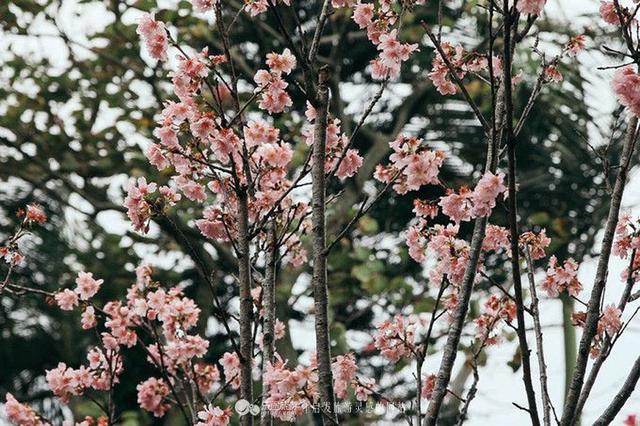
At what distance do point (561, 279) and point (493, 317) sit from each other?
0.19 metres

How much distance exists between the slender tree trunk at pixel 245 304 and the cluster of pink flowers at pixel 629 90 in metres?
0.83

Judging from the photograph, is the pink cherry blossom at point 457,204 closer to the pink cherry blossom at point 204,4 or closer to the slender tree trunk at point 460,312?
the slender tree trunk at point 460,312

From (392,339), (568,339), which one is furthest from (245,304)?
(568,339)

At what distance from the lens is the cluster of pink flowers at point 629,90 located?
1489mm

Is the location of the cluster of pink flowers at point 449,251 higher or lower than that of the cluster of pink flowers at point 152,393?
higher

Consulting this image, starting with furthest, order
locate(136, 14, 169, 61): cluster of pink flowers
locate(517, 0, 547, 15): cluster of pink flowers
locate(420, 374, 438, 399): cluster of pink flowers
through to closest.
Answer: locate(420, 374, 438, 399): cluster of pink flowers < locate(136, 14, 169, 61): cluster of pink flowers < locate(517, 0, 547, 15): cluster of pink flowers

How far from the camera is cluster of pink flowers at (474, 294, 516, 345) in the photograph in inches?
79.2

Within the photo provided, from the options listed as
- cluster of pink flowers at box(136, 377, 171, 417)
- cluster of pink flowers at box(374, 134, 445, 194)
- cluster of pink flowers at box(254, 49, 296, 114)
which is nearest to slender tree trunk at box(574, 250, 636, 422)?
cluster of pink flowers at box(374, 134, 445, 194)

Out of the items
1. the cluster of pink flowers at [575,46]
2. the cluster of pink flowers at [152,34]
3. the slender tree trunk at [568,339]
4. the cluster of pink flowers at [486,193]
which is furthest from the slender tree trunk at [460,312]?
the slender tree trunk at [568,339]

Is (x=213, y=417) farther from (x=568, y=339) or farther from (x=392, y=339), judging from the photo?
(x=568, y=339)

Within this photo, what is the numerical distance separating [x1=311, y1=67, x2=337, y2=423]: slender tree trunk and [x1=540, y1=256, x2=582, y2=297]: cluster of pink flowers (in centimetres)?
59

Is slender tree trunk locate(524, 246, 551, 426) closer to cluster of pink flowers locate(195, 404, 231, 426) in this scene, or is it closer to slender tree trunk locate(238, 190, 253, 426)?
slender tree trunk locate(238, 190, 253, 426)

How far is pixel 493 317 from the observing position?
205 cm

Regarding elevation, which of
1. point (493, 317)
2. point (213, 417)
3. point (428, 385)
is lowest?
point (213, 417)
